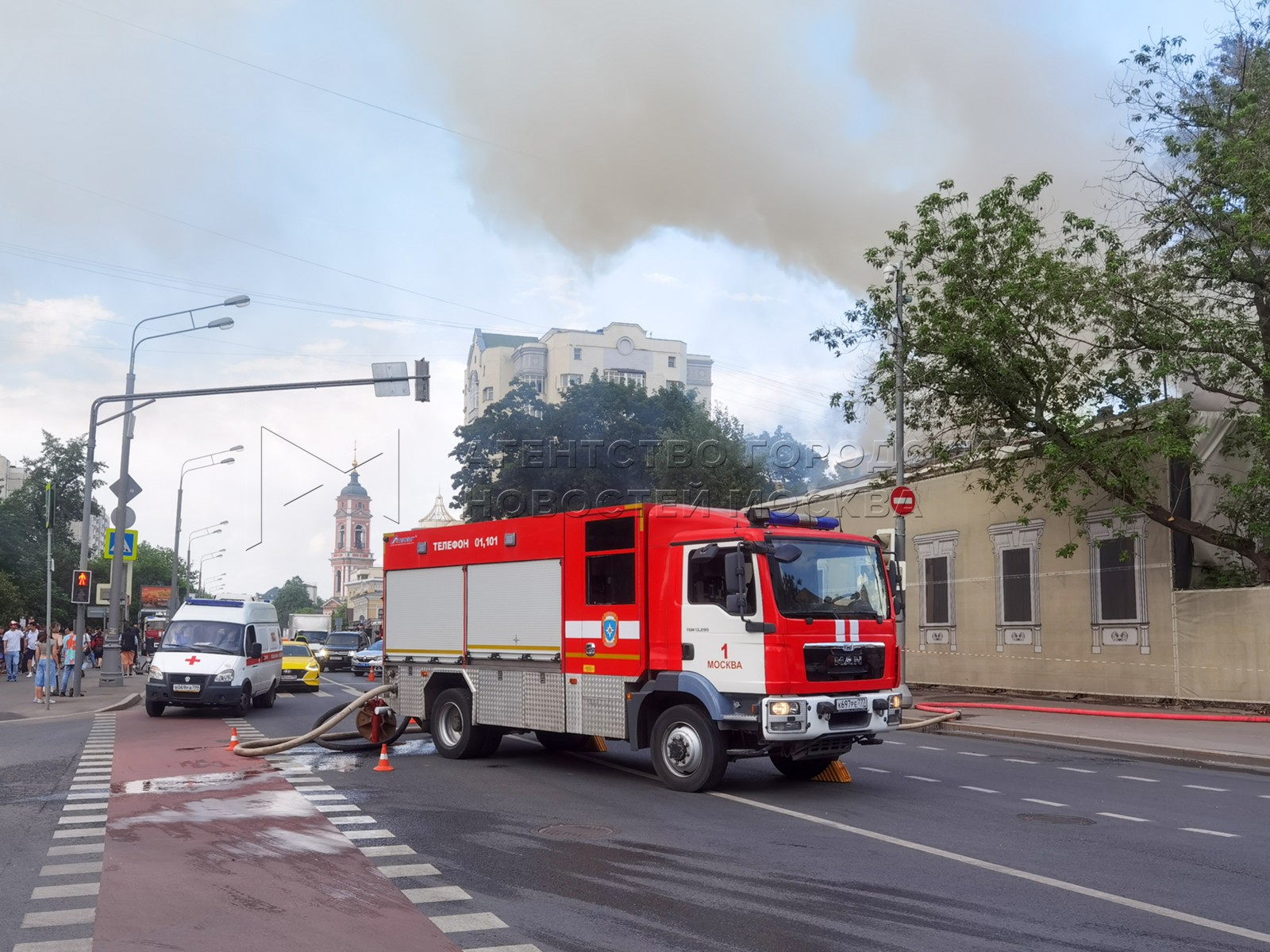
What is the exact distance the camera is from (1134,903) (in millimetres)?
7168

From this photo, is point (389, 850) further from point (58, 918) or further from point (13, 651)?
point (13, 651)

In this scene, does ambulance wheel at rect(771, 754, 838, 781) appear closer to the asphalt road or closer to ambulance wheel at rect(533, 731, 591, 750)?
the asphalt road

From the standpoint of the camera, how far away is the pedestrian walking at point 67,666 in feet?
92.5

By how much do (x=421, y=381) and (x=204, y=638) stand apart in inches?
267

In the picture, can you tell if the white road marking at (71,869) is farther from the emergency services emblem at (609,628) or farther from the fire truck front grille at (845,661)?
the fire truck front grille at (845,661)

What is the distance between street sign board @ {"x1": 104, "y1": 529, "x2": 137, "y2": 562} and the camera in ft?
99.9

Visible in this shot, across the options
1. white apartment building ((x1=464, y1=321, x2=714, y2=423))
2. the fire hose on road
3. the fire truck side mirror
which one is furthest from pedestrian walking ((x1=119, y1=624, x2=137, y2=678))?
white apartment building ((x1=464, y1=321, x2=714, y2=423))

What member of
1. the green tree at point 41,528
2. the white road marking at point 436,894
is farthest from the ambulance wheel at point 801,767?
the green tree at point 41,528

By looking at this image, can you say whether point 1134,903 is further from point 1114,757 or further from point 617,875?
point 1114,757

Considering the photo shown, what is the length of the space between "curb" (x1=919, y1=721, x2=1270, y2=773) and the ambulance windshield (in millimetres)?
13277

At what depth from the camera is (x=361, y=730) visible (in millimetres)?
15828

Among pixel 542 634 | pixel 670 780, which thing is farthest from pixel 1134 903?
pixel 542 634

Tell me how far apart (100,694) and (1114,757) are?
23.6m

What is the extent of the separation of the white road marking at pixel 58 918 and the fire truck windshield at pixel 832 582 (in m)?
6.57
